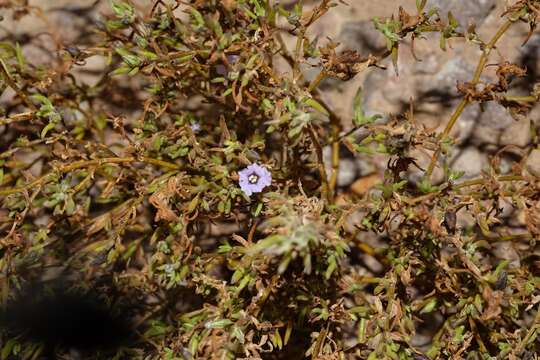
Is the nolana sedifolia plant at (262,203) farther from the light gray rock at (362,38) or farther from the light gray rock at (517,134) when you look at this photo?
the light gray rock at (362,38)

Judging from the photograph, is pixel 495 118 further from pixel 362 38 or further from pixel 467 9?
pixel 362 38

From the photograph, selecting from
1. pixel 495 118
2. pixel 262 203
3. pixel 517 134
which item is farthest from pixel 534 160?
pixel 262 203

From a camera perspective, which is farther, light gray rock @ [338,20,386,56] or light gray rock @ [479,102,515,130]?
light gray rock @ [338,20,386,56]

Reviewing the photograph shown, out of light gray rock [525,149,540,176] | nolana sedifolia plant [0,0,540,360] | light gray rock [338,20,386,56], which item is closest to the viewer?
nolana sedifolia plant [0,0,540,360]

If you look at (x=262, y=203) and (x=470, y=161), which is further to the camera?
(x=470, y=161)

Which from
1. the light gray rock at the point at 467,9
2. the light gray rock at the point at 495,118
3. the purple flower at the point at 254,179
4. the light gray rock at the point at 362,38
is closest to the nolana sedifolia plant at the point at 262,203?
the purple flower at the point at 254,179

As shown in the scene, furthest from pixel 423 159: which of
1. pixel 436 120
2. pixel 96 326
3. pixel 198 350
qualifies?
pixel 96 326

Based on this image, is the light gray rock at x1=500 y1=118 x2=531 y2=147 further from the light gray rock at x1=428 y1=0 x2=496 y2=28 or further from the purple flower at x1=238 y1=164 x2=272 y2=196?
the purple flower at x1=238 y1=164 x2=272 y2=196

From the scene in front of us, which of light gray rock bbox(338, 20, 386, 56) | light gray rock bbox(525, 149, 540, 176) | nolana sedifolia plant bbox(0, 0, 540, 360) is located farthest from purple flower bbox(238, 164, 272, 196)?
light gray rock bbox(525, 149, 540, 176)
